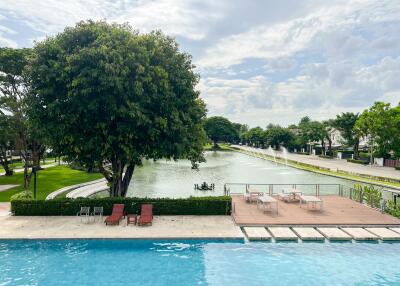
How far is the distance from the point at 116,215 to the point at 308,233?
1162cm

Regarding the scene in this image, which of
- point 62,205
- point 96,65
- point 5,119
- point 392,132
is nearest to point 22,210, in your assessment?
point 62,205

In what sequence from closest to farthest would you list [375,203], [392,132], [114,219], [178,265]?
1. [178,265]
2. [114,219]
3. [375,203]
4. [392,132]

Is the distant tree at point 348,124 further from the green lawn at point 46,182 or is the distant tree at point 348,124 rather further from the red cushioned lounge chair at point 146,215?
the red cushioned lounge chair at point 146,215

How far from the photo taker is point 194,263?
584 inches

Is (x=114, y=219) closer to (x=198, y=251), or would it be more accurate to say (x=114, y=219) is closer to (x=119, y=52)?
(x=198, y=251)

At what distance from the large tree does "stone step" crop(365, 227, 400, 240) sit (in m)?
13.5

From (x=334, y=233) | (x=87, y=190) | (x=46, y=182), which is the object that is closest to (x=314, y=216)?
(x=334, y=233)

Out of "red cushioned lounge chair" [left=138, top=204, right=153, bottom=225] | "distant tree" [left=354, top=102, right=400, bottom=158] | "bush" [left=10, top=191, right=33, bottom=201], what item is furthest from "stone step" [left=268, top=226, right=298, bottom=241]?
"distant tree" [left=354, top=102, right=400, bottom=158]

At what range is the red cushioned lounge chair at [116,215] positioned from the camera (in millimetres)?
19219

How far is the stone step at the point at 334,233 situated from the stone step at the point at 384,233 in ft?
6.03

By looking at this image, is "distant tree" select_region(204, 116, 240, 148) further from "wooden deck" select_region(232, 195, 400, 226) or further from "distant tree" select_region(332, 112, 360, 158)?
"wooden deck" select_region(232, 195, 400, 226)

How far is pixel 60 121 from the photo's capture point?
71.1 feet

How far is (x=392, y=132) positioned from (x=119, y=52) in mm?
54327

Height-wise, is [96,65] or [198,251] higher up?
[96,65]
